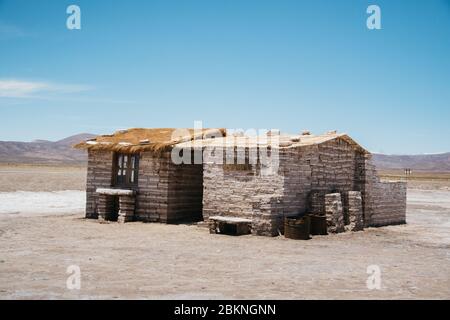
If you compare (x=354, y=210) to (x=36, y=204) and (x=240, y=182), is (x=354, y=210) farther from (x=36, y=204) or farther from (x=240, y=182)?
(x=36, y=204)

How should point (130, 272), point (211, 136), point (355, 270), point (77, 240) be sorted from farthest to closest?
point (211, 136)
point (77, 240)
point (355, 270)
point (130, 272)

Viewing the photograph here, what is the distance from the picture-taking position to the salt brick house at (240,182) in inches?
592

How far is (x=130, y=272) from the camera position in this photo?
914 cm

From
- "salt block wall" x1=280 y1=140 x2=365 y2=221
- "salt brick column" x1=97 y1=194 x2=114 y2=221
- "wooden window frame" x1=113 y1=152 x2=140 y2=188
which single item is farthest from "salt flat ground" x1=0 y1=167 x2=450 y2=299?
"wooden window frame" x1=113 y1=152 x2=140 y2=188

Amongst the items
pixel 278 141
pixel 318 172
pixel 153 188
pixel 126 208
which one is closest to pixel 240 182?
pixel 278 141

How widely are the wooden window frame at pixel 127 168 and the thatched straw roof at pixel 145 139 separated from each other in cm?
50

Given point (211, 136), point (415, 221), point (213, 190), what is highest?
point (211, 136)

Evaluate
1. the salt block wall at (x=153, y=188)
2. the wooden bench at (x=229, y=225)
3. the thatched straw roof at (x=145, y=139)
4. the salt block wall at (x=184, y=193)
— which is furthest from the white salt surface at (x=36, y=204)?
the wooden bench at (x=229, y=225)

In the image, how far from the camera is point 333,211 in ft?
50.0

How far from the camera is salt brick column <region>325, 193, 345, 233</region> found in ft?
49.8

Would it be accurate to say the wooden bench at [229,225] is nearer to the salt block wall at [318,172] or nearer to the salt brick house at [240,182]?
the salt brick house at [240,182]
